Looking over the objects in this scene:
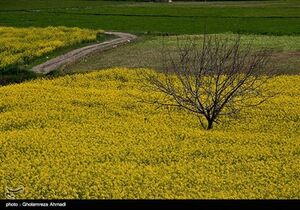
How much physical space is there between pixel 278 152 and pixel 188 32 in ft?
104

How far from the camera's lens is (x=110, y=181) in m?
11.9

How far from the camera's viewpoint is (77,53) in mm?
33562

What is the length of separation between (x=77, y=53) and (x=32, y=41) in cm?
556

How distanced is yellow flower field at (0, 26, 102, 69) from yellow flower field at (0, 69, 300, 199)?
10.8 meters

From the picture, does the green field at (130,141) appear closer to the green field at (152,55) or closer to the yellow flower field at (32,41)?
the green field at (152,55)

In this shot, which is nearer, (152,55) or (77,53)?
(152,55)

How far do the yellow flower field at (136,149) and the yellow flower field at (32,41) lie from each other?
35.6 feet

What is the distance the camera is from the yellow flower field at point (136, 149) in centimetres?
1173

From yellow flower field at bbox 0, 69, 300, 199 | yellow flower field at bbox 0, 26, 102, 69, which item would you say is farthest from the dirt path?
yellow flower field at bbox 0, 69, 300, 199

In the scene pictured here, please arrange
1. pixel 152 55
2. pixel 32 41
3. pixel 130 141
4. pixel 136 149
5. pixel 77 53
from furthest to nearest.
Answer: pixel 32 41
pixel 77 53
pixel 152 55
pixel 130 141
pixel 136 149
